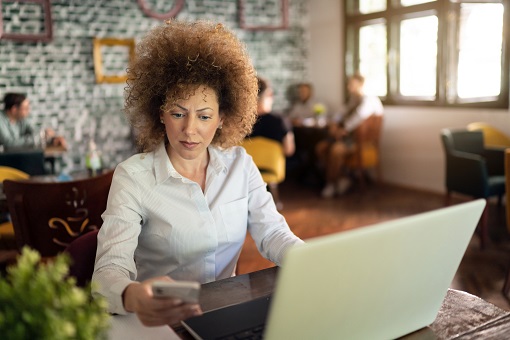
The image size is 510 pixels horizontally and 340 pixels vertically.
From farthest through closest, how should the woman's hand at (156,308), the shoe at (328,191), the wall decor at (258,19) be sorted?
the wall decor at (258,19), the shoe at (328,191), the woman's hand at (156,308)

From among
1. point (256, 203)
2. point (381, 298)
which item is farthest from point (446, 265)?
point (256, 203)

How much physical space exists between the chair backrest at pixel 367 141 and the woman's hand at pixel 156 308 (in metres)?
5.45

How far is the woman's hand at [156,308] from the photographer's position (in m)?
0.96

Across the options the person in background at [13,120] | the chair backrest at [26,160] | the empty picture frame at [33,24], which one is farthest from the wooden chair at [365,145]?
the empty picture frame at [33,24]

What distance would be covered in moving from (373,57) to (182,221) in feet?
19.9

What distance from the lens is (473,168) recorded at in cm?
426

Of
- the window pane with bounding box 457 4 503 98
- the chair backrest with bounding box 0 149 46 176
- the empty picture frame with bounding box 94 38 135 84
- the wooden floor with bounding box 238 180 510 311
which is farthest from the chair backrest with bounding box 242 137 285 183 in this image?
the empty picture frame with bounding box 94 38 135 84

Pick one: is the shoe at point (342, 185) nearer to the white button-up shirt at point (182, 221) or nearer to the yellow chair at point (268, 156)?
the yellow chair at point (268, 156)

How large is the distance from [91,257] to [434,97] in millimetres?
5402

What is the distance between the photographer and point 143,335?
1078 millimetres

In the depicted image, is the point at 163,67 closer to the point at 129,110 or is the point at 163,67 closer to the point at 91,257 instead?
the point at 129,110

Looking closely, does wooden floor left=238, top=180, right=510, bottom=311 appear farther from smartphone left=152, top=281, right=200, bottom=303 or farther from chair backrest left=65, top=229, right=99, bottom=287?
smartphone left=152, top=281, right=200, bottom=303

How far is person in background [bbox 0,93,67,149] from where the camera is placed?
5.39m

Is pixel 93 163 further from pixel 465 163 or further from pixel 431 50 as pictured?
pixel 431 50
